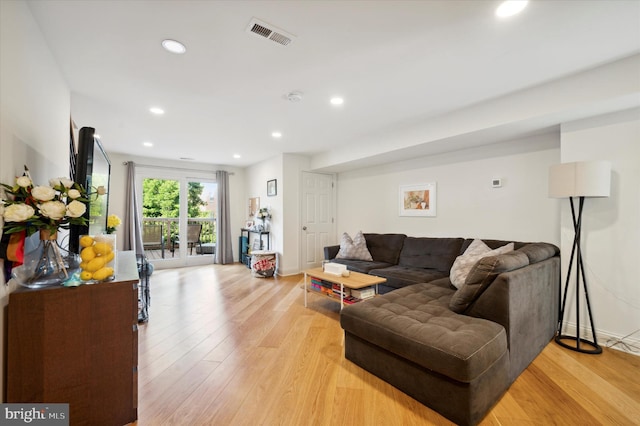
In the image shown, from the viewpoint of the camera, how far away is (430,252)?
374 centimetres

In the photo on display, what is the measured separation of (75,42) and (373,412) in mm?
3207

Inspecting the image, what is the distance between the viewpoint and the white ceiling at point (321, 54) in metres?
1.60

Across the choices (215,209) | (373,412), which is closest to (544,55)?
(373,412)

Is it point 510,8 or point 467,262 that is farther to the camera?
point 467,262

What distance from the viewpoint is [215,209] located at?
6.51 meters

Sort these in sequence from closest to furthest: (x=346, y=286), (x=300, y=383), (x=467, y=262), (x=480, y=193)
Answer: (x=300, y=383), (x=467, y=262), (x=346, y=286), (x=480, y=193)

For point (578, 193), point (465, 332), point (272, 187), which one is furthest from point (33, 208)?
point (272, 187)

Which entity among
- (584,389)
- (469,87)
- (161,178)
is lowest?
(584,389)

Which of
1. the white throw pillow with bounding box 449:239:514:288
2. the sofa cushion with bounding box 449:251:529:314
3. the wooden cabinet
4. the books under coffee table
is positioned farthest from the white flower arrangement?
the white throw pillow with bounding box 449:239:514:288

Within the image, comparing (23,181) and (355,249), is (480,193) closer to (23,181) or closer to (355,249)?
(355,249)

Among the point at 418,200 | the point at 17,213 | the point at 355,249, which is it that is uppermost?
the point at 418,200

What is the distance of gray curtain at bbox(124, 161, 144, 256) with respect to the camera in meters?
5.31

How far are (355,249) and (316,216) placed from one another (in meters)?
1.40

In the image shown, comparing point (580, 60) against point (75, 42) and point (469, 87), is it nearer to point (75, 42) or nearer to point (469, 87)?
point (469, 87)
